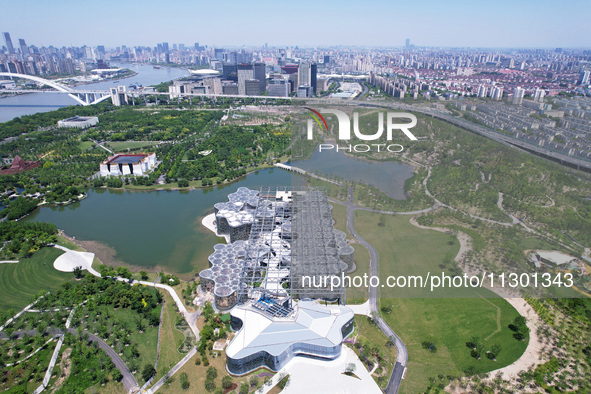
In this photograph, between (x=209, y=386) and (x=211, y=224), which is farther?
(x=211, y=224)

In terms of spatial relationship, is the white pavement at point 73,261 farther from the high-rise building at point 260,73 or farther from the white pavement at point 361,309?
the high-rise building at point 260,73

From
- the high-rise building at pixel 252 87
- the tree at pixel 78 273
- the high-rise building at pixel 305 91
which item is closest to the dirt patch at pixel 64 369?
the tree at pixel 78 273

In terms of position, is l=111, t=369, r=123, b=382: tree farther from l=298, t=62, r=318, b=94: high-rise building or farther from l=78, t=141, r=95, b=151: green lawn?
l=298, t=62, r=318, b=94: high-rise building

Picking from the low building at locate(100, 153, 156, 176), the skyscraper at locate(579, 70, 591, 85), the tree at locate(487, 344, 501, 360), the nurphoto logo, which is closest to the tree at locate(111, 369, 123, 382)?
the tree at locate(487, 344, 501, 360)

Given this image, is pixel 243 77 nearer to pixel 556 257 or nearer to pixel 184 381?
pixel 556 257

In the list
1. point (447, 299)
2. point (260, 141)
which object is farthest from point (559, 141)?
point (260, 141)

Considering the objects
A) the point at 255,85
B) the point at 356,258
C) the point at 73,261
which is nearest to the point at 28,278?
the point at 73,261

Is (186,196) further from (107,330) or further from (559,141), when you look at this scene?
(559,141)

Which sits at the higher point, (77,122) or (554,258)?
(77,122)
